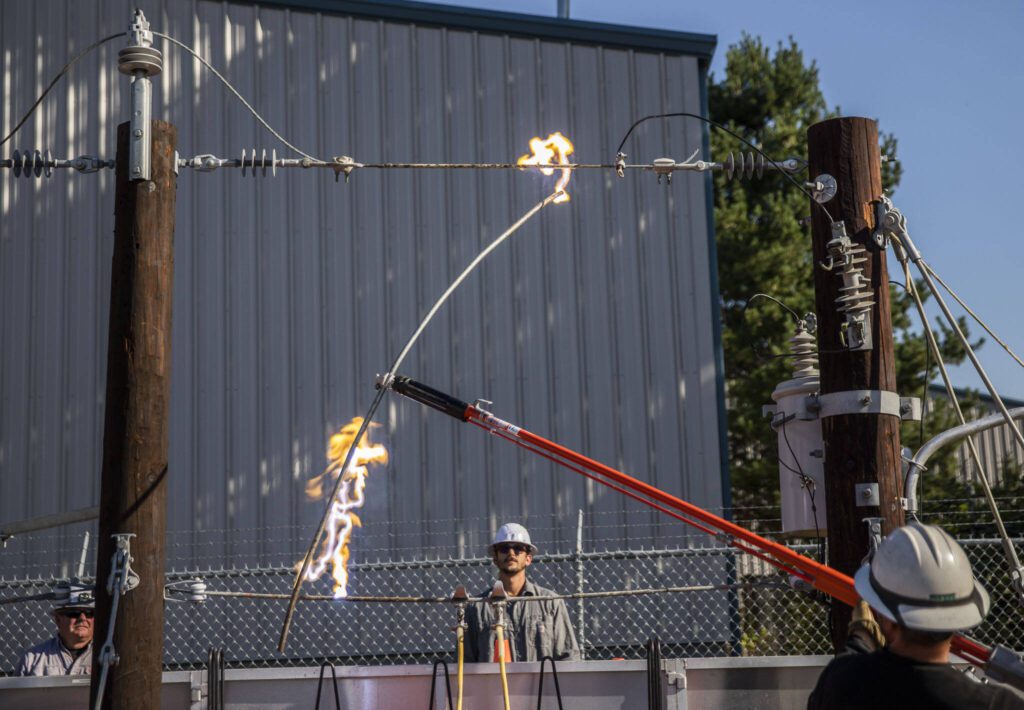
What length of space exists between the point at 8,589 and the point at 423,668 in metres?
8.09

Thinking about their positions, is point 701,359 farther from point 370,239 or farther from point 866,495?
point 866,495

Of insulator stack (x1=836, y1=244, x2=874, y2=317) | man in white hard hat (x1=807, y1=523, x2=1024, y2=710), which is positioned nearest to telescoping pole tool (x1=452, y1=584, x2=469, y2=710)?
insulator stack (x1=836, y1=244, x2=874, y2=317)

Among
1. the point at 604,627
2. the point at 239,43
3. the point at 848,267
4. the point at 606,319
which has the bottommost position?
the point at 604,627

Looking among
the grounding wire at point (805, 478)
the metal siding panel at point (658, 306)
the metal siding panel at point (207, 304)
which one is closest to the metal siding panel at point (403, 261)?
the metal siding panel at point (207, 304)

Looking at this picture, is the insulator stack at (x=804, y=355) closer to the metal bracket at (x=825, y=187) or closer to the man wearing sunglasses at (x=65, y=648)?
Result: the metal bracket at (x=825, y=187)

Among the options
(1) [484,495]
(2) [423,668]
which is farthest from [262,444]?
(2) [423,668]

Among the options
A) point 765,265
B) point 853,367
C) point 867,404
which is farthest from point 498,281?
point 765,265

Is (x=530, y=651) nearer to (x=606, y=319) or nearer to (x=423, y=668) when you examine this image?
(x=423, y=668)

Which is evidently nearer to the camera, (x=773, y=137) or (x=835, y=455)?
(x=835, y=455)

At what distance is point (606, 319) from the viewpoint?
1474 cm

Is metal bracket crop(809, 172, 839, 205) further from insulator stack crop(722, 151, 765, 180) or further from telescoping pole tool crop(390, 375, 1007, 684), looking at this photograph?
telescoping pole tool crop(390, 375, 1007, 684)

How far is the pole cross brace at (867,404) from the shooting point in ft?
23.0

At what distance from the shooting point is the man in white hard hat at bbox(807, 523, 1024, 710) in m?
4.00

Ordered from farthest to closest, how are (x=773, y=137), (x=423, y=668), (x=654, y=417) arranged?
(x=773, y=137) < (x=654, y=417) < (x=423, y=668)
